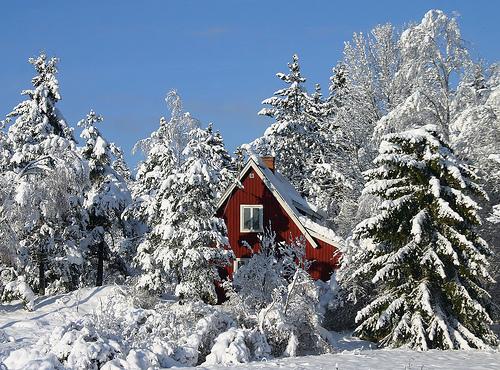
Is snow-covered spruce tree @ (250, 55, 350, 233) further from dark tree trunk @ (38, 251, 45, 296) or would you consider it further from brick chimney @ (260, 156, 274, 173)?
dark tree trunk @ (38, 251, 45, 296)

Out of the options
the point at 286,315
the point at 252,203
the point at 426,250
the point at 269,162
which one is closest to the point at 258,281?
the point at 286,315

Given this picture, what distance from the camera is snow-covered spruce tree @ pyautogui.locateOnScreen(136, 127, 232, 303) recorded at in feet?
91.0

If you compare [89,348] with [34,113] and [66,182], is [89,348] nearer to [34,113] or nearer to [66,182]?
[66,182]

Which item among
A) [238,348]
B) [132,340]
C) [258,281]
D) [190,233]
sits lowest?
[238,348]

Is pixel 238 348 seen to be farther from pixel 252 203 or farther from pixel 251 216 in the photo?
pixel 252 203

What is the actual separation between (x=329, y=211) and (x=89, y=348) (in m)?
29.0

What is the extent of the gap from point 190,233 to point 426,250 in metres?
11.0

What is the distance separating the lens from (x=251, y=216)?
3609 cm

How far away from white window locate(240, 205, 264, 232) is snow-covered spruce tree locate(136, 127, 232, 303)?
6656 mm

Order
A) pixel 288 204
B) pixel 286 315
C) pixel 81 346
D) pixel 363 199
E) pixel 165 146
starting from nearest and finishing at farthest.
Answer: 1. pixel 81 346
2. pixel 286 315
3. pixel 363 199
4. pixel 165 146
5. pixel 288 204

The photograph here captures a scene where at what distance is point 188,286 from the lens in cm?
2769

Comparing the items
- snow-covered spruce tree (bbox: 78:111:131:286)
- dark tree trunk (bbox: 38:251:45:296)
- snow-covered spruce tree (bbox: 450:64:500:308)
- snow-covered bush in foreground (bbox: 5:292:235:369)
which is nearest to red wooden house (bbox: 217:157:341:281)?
snow-covered spruce tree (bbox: 78:111:131:286)

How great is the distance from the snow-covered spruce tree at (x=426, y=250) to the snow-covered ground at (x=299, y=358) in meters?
1.30

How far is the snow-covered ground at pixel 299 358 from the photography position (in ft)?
48.9
